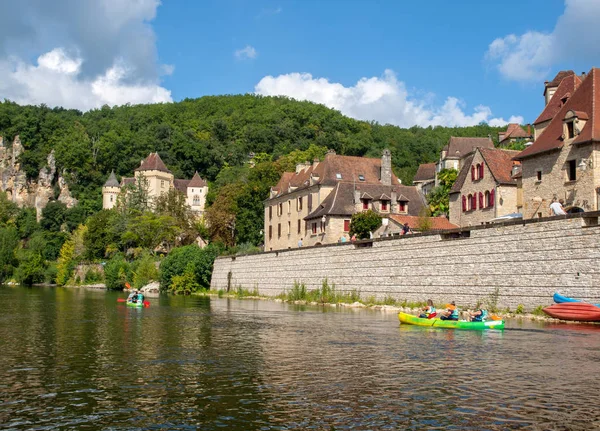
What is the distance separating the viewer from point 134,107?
607 feet

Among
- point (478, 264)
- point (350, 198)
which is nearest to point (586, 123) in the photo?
point (478, 264)

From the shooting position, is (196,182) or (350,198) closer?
(350,198)

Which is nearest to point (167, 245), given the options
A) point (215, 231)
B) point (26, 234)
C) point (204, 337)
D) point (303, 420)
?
point (215, 231)

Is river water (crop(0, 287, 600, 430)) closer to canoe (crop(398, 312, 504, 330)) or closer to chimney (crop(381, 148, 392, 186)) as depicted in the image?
canoe (crop(398, 312, 504, 330))

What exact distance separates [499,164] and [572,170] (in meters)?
11.0

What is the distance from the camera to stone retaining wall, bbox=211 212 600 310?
88.8ft

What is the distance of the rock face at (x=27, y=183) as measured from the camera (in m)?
146

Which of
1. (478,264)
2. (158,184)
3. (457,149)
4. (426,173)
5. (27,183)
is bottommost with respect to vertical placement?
(478,264)

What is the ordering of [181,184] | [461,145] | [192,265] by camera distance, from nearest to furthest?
[192,265]
[461,145]
[181,184]

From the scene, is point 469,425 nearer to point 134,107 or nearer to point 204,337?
point 204,337

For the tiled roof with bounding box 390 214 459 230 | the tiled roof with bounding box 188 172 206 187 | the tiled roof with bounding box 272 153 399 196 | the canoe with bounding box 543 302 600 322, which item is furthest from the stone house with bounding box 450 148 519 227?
the tiled roof with bounding box 188 172 206 187

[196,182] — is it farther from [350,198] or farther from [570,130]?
[570,130]

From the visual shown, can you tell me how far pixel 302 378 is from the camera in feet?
54.6

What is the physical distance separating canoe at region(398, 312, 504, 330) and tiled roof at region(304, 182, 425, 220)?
31584 mm
